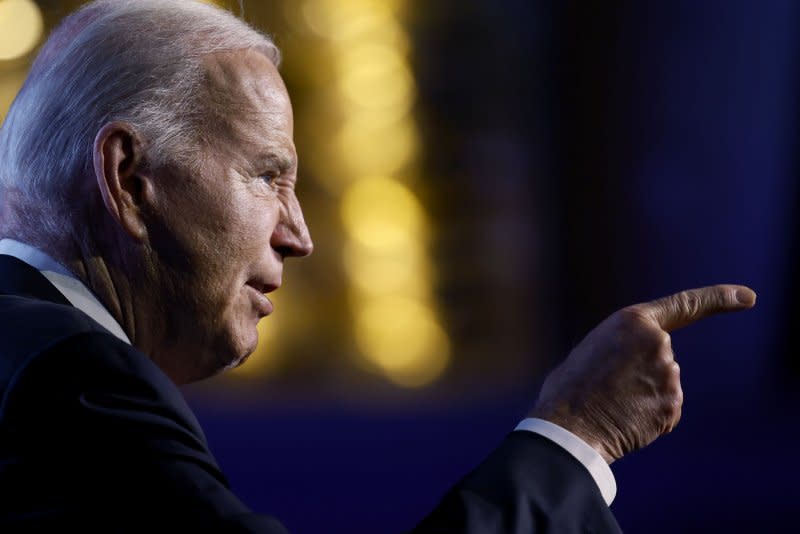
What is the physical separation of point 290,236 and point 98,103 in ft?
0.97

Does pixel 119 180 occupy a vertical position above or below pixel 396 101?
above

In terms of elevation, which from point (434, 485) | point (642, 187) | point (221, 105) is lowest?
point (434, 485)

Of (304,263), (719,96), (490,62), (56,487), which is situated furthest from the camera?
(304,263)

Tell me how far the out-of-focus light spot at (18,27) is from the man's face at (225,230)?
7.14ft

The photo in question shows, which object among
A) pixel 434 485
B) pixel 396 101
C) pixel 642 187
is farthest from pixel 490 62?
pixel 434 485

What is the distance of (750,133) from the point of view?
2822mm

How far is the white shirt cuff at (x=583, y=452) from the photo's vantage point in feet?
3.85

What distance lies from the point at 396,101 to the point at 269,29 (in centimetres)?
46

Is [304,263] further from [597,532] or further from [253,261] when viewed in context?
[597,532]

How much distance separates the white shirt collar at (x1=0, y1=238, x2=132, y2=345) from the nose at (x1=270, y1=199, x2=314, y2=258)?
0.24 meters

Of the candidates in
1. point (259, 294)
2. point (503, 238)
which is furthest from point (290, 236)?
point (503, 238)

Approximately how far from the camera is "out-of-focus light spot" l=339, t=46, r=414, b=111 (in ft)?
10.9

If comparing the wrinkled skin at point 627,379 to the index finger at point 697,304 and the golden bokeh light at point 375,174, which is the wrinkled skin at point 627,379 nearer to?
the index finger at point 697,304

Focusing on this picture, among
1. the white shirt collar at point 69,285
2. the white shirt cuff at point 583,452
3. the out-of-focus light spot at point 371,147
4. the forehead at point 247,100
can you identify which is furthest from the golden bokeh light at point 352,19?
the white shirt cuff at point 583,452
